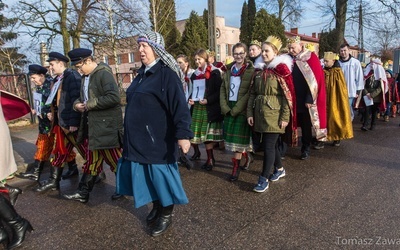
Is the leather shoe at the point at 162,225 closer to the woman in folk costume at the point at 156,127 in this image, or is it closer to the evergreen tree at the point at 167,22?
the woman in folk costume at the point at 156,127

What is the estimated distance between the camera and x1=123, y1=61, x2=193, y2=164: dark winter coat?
2.79m

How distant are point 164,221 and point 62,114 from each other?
1.98 metres

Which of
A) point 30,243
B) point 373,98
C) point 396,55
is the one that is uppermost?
point 396,55

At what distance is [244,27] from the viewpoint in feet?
103

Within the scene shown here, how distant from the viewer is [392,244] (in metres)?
2.62

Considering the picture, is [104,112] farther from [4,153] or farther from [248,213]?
[248,213]

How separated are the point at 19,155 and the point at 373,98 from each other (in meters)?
8.03

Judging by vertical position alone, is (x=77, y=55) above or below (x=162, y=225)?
above

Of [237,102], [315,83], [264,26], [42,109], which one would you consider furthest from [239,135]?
[264,26]

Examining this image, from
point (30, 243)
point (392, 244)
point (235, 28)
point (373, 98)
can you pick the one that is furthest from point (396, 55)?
point (235, 28)

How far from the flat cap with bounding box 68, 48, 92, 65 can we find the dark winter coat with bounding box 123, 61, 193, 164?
1047 millimetres

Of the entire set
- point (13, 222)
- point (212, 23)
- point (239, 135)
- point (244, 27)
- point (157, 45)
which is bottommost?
point (13, 222)

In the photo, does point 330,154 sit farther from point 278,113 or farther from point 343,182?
point 278,113

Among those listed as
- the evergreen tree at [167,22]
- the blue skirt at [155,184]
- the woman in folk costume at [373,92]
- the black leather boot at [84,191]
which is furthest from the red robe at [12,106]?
the evergreen tree at [167,22]
